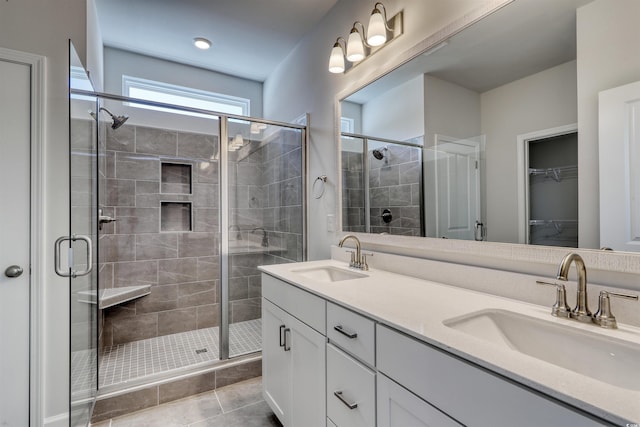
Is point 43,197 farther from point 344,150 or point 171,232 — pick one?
point 344,150

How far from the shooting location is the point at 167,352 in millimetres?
2514

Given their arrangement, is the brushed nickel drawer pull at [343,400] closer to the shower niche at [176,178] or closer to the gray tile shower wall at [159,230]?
the gray tile shower wall at [159,230]

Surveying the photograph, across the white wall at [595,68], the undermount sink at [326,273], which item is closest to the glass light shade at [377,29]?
the white wall at [595,68]

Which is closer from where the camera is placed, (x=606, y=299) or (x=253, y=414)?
(x=606, y=299)

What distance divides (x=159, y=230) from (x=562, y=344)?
3054 millimetres

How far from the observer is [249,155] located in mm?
2611

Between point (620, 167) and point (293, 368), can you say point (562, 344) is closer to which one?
point (620, 167)

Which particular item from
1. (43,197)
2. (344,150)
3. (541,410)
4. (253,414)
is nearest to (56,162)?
(43,197)

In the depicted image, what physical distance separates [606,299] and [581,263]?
111mm

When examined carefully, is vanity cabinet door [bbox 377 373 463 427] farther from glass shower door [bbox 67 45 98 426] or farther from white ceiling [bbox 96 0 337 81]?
white ceiling [bbox 96 0 337 81]

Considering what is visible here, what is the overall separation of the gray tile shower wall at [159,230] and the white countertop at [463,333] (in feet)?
5.66

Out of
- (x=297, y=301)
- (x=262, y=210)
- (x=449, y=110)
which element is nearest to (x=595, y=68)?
(x=449, y=110)

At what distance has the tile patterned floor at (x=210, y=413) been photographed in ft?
5.75

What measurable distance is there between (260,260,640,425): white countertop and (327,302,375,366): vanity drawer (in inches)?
1.4
